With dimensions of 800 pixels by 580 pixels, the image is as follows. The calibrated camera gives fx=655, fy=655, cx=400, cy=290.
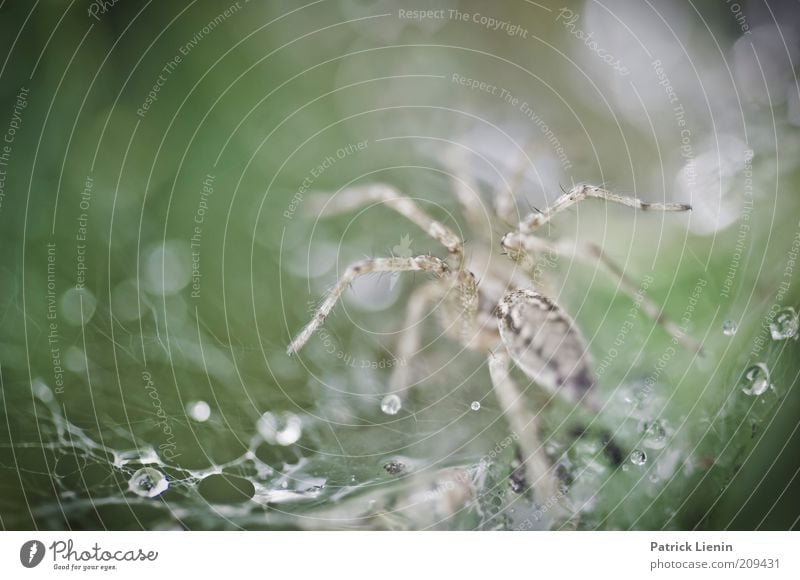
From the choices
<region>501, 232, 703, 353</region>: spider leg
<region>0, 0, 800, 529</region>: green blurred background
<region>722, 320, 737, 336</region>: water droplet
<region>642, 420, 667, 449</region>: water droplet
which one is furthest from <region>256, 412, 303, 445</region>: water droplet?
<region>722, 320, 737, 336</region>: water droplet

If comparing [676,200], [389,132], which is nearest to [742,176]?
[676,200]

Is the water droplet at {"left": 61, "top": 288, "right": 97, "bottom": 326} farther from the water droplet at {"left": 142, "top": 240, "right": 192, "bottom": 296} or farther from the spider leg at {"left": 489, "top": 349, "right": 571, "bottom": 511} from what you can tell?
the spider leg at {"left": 489, "top": 349, "right": 571, "bottom": 511}

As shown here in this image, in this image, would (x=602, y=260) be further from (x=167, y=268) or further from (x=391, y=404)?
(x=167, y=268)

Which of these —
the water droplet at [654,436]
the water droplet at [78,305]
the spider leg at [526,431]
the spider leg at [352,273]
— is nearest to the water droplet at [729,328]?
the water droplet at [654,436]

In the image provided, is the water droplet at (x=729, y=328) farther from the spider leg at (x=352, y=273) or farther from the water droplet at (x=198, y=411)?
the water droplet at (x=198, y=411)

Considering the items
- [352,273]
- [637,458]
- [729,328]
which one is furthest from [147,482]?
[729,328]
